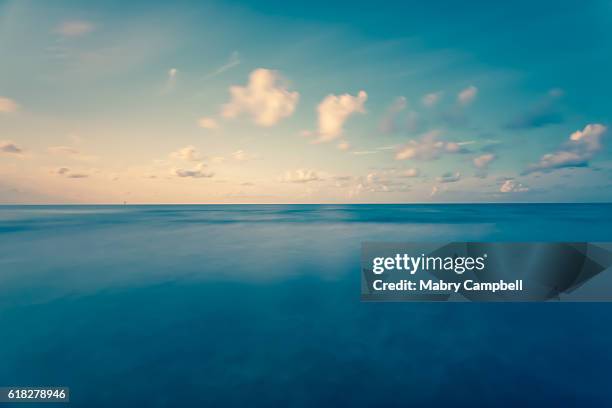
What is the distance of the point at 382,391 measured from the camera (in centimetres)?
707

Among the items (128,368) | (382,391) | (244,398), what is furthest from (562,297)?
(128,368)

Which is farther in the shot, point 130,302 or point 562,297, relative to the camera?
point 130,302

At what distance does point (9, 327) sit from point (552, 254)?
73.0 feet

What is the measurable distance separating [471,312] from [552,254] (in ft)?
14.0

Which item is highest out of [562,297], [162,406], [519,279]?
[519,279]

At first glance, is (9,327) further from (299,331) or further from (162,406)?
(299,331)

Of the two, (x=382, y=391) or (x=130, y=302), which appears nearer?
(x=382, y=391)

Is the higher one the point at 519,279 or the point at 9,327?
the point at 519,279

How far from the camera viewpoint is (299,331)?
9883 millimetres

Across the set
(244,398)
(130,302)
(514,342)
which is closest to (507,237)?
(514,342)

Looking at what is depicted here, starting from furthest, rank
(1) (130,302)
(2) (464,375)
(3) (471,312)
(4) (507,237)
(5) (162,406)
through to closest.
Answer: (4) (507,237) < (1) (130,302) < (3) (471,312) < (2) (464,375) < (5) (162,406)

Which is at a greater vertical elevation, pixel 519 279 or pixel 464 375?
pixel 519 279

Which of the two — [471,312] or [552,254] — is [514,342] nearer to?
[471,312]

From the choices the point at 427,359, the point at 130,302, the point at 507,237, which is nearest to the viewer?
the point at 427,359
